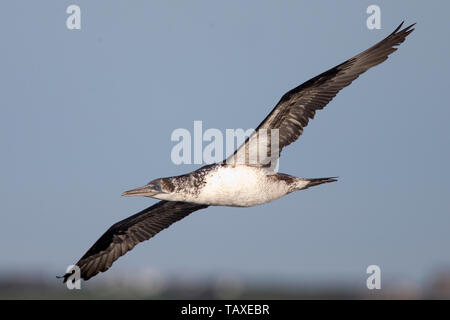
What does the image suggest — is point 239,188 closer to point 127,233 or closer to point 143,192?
point 143,192

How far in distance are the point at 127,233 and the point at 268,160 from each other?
15.2 feet

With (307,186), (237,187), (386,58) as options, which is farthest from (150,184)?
(386,58)

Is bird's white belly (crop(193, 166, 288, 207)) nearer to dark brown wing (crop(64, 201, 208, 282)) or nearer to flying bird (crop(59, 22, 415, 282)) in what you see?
flying bird (crop(59, 22, 415, 282))

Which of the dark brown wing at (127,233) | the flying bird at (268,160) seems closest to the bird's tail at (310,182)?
the flying bird at (268,160)

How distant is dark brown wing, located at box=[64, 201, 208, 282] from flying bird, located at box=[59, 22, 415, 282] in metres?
2.62

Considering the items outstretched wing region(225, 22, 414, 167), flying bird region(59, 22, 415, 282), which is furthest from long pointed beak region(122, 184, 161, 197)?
outstretched wing region(225, 22, 414, 167)

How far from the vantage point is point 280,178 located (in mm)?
20844

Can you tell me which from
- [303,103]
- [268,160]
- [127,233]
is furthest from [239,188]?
[127,233]

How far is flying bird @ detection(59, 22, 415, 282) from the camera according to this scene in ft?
66.4

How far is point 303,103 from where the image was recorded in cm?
2041
